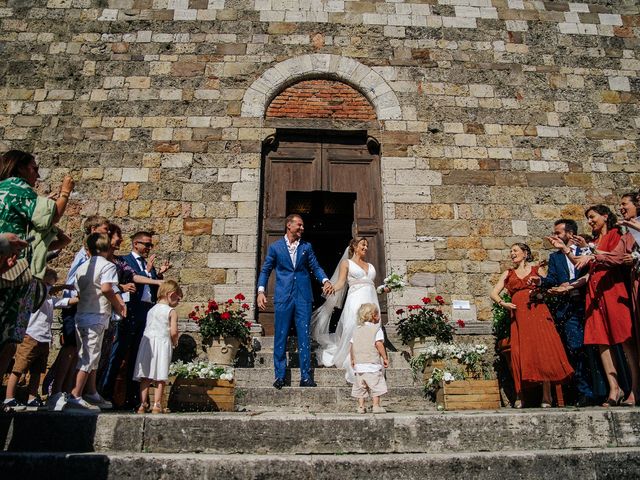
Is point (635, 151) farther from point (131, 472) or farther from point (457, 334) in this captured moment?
point (131, 472)

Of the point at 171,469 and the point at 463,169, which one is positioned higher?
the point at 463,169

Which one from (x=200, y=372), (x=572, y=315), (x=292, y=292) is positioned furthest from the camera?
(x=292, y=292)

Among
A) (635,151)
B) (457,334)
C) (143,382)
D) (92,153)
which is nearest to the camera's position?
(143,382)

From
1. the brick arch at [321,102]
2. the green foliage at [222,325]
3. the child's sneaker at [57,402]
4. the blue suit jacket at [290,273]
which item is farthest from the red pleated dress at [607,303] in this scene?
the child's sneaker at [57,402]

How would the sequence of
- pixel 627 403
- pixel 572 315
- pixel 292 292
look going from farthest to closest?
pixel 292 292 < pixel 572 315 < pixel 627 403

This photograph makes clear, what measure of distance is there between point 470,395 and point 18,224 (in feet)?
13.3

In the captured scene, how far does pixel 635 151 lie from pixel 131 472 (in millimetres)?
8277

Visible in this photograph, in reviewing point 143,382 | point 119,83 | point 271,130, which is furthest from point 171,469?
point 119,83

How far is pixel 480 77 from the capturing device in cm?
784

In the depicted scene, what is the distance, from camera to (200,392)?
441 centimetres

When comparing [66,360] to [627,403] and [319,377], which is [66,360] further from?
[627,403]

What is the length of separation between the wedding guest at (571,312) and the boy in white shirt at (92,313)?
4.18 metres

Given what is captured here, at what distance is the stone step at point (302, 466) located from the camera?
2.72 meters

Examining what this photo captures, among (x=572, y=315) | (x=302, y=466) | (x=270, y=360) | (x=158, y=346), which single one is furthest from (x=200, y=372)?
(x=572, y=315)
